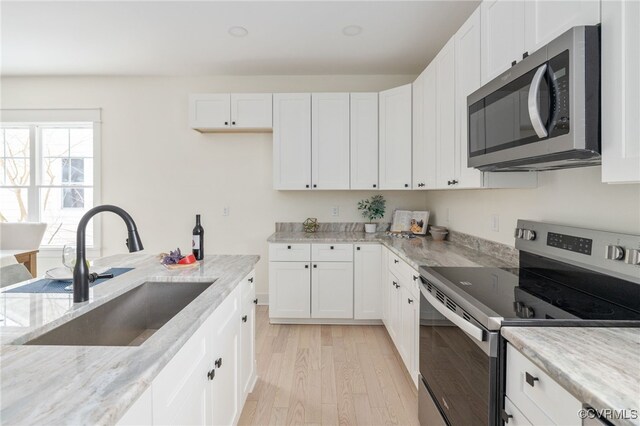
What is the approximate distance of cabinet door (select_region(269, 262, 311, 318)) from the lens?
325 centimetres

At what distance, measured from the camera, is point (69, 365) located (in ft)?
2.46

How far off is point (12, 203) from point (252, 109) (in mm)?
3339

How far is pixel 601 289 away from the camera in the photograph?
1250 millimetres

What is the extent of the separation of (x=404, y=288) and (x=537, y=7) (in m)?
1.74

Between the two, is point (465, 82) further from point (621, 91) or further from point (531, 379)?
point (531, 379)

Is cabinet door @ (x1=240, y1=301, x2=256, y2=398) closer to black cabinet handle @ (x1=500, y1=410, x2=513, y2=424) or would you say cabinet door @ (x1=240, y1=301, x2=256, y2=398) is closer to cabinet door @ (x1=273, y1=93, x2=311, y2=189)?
black cabinet handle @ (x1=500, y1=410, x2=513, y2=424)

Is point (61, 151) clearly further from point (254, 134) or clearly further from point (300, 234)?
point (300, 234)

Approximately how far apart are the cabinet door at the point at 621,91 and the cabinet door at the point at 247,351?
5.76 feet

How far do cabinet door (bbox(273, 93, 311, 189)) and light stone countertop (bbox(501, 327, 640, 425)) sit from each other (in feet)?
8.98

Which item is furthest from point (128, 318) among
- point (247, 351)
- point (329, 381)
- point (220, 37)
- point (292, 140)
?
point (220, 37)

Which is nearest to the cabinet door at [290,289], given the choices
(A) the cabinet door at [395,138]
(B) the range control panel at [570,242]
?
(A) the cabinet door at [395,138]

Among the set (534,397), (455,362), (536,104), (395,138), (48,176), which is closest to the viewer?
(534,397)

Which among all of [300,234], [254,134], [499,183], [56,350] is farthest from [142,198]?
[499,183]

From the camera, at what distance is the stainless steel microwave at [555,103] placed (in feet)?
3.42
